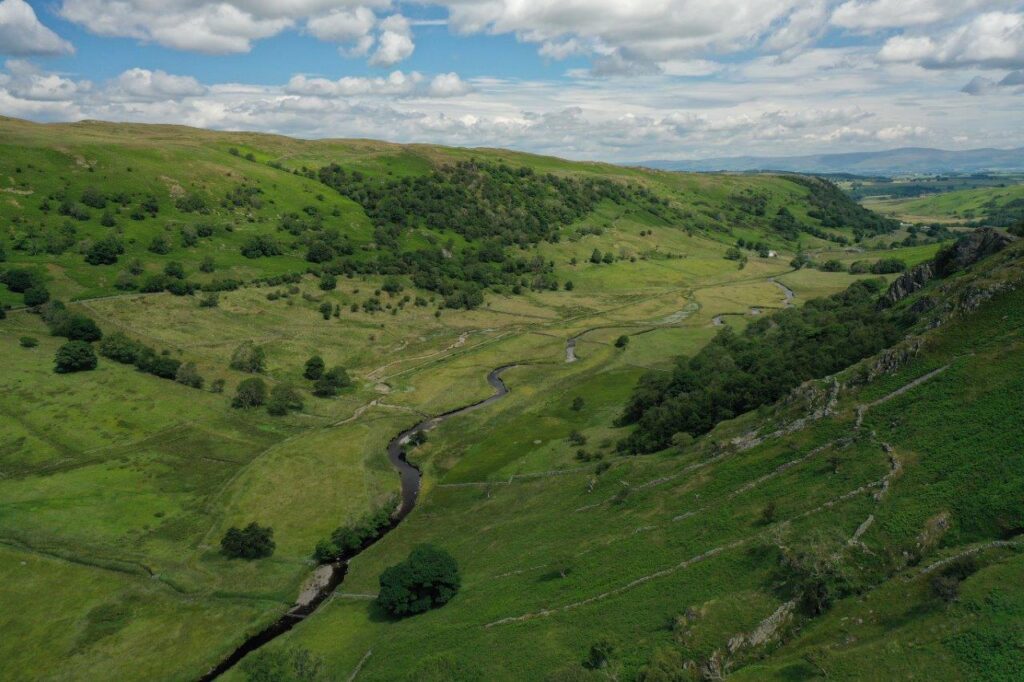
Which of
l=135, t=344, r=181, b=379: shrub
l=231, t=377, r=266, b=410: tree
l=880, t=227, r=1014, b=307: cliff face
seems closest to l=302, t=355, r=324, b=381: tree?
l=231, t=377, r=266, b=410: tree

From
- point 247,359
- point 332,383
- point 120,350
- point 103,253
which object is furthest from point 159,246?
point 332,383

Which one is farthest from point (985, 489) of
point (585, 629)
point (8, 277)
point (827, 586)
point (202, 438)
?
point (8, 277)

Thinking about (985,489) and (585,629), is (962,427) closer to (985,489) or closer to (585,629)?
(985,489)

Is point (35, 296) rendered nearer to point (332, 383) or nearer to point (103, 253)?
point (103, 253)

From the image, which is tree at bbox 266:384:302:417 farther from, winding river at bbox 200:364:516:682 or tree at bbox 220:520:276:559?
tree at bbox 220:520:276:559

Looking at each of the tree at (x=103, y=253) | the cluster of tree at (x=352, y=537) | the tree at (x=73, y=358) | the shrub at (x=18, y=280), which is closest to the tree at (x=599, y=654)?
the cluster of tree at (x=352, y=537)

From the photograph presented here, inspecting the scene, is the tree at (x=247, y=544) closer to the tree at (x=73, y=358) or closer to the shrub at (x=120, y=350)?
the tree at (x=73, y=358)

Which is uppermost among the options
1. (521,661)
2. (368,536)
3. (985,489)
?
(985,489)
